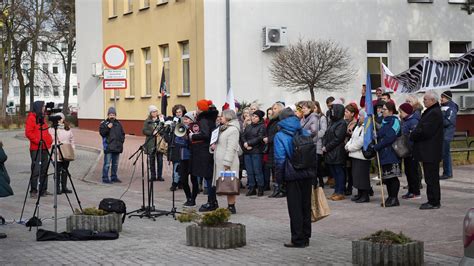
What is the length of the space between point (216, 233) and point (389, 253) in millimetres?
2417

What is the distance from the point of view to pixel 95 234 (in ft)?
36.4

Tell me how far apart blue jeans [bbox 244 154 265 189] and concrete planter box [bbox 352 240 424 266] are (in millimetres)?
7367

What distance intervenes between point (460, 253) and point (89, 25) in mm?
34480

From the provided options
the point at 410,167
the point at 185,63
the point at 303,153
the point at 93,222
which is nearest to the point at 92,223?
the point at 93,222

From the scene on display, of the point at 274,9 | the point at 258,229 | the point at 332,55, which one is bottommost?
the point at 258,229

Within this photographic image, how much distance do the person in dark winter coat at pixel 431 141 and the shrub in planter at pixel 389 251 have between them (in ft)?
14.7

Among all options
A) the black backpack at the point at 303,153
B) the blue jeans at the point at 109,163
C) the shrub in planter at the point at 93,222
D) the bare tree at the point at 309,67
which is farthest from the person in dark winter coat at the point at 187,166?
the bare tree at the point at 309,67

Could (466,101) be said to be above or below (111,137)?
above

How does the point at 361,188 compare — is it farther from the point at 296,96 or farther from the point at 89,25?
the point at 89,25

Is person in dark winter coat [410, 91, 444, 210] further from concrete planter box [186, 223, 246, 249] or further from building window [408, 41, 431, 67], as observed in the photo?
building window [408, 41, 431, 67]

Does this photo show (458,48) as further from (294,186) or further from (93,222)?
(93,222)

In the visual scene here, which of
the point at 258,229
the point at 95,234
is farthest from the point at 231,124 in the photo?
the point at 95,234

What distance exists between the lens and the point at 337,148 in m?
15.1

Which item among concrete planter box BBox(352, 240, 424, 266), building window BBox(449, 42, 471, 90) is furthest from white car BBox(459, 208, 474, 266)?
building window BBox(449, 42, 471, 90)
